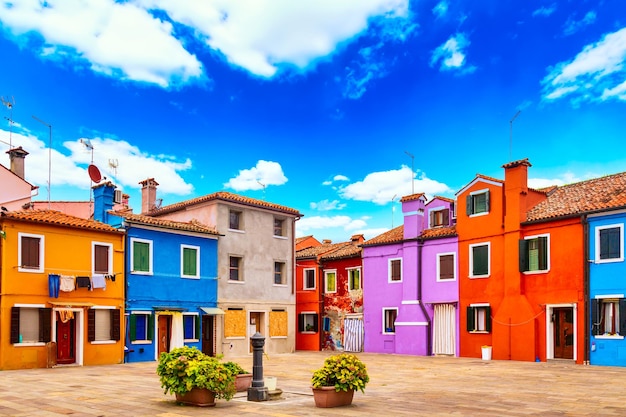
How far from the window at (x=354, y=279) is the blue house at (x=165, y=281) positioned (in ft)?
31.4

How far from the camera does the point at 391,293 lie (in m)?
35.0

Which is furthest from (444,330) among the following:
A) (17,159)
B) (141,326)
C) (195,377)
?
(17,159)

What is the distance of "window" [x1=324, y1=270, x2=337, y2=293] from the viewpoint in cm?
3925

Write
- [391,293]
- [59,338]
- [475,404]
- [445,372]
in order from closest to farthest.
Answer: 1. [475,404]
2. [445,372]
3. [59,338]
4. [391,293]

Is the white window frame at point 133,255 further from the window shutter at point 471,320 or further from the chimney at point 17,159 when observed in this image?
the window shutter at point 471,320

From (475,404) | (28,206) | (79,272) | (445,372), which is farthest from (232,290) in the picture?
(475,404)

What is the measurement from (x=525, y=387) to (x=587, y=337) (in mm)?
10686

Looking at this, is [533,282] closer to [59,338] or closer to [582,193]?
[582,193]

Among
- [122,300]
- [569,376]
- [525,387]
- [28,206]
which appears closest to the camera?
[525,387]

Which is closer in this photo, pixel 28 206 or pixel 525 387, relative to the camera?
pixel 525 387

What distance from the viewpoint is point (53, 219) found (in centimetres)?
2497

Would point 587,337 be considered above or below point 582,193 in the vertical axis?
below

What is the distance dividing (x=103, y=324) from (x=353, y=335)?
15.7 m

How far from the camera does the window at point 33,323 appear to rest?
23375 mm
